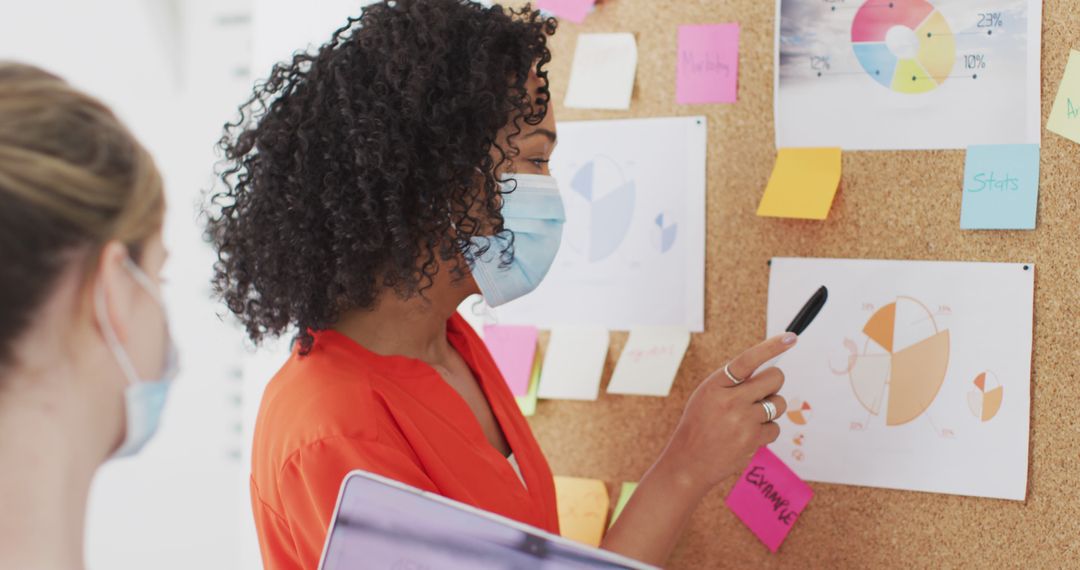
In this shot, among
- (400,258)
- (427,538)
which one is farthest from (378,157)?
(427,538)

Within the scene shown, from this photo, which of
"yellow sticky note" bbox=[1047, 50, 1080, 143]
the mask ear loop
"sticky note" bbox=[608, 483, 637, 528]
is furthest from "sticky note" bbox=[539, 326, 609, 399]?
the mask ear loop

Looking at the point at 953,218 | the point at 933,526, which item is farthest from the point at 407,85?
the point at 933,526

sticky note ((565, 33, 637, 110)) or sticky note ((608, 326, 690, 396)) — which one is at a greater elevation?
sticky note ((565, 33, 637, 110))

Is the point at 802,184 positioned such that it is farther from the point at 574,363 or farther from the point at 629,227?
the point at 574,363

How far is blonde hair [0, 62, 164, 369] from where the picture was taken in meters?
0.43

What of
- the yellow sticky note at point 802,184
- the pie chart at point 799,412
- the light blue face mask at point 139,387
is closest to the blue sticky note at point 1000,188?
the yellow sticky note at point 802,184

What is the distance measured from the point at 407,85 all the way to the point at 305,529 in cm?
38

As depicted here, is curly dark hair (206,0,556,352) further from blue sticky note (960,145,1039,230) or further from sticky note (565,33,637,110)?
blue sticky note (960,145,1039,230)

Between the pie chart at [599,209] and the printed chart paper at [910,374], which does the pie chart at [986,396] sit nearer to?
the printed chart paper at [910,374]

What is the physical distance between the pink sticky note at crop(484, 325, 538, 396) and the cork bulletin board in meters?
0.04

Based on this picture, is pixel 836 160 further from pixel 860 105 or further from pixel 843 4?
pixel 843 4

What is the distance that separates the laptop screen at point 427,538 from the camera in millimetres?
465

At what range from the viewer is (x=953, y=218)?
0.89 meters

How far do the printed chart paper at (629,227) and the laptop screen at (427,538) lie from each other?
22.6 inches
